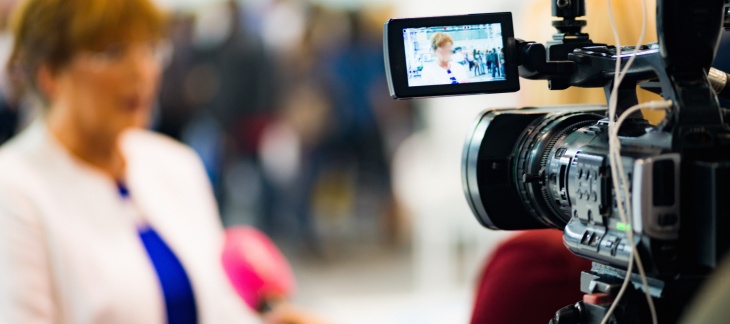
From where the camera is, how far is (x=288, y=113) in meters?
5.63

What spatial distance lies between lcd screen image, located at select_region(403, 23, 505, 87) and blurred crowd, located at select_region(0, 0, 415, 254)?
13.9ft

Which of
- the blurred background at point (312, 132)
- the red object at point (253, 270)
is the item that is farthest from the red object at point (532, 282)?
the blurred background at point (312, 132)

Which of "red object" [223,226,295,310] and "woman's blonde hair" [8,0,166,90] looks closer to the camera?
"woman's blonde hair" [8,0,166,90]

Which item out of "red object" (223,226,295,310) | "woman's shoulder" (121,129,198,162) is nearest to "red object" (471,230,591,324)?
"red object" (223,226,295,310)

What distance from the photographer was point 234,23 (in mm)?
5637

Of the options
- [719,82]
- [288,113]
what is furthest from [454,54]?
[288,113]

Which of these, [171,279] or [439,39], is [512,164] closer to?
[439,39]

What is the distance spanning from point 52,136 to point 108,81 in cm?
16

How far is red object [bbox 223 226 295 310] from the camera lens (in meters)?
2.13

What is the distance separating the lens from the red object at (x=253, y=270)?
213cm

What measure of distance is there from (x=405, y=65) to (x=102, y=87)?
952 mm

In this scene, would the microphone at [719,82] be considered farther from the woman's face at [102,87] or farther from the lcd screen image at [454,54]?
the woman's face at [102,87]

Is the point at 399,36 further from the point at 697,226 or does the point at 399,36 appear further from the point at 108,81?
the point at 108,81

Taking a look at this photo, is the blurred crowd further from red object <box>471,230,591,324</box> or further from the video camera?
the video camera
